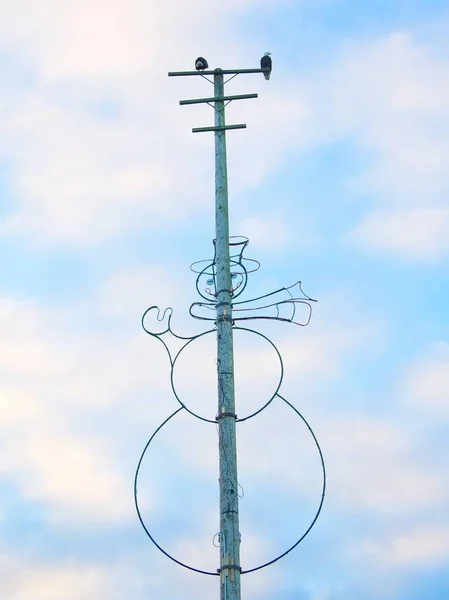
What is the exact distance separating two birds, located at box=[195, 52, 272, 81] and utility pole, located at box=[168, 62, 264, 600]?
A: 44 millimetres

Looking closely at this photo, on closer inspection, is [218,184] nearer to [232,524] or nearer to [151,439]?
[151,439]

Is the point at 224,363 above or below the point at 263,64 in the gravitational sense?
below

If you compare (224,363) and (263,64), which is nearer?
(224,363)

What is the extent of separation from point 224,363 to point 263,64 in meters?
3.68

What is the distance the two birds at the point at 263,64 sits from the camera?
10008 mm

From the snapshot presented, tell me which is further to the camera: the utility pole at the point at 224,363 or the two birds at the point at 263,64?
the two birds at the point at 263,64

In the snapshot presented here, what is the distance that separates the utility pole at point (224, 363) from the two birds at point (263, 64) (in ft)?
0.15

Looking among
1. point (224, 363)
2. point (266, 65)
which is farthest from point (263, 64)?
point (224, 363)

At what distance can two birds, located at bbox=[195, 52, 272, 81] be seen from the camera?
394 inches

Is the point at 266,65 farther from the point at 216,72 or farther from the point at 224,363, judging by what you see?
the point at 224,363

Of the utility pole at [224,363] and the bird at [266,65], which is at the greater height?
the bird at [266,65]

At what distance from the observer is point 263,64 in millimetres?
10047

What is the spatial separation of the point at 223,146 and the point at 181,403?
2.68 metres

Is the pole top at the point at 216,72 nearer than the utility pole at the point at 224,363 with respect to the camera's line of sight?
No
